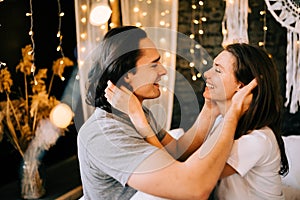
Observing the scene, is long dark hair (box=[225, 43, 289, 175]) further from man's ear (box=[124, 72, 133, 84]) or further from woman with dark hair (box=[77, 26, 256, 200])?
man's ear (box=[124, 72, 133, 84])

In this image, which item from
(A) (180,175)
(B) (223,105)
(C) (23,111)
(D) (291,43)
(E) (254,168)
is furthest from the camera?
(C) (23,111)

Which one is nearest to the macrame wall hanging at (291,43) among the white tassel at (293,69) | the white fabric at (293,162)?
the white tassel at (293,69)

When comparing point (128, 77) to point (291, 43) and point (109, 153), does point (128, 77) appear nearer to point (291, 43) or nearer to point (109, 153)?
point (109, 153)

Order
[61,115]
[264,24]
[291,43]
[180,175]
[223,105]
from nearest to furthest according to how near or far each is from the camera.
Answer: [180,175], [223,105], [291,43], [264,24], [61,115]

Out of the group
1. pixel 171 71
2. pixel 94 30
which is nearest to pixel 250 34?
pixel 171 71

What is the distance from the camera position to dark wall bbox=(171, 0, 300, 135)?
280 cm

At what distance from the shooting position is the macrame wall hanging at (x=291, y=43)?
8.78 feet

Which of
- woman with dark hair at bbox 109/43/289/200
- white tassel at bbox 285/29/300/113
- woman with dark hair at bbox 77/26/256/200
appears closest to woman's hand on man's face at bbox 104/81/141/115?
woman with dark hair at bbox 77/26/256/200

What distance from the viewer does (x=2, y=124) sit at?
116 inches

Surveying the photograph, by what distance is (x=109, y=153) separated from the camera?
1404 millimetres

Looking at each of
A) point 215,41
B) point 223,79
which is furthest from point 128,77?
point 215,41

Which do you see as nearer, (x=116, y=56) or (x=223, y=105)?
(x=116, y=56)

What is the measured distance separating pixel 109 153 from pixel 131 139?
8 centimetres

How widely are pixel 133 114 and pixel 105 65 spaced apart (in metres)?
0.19
